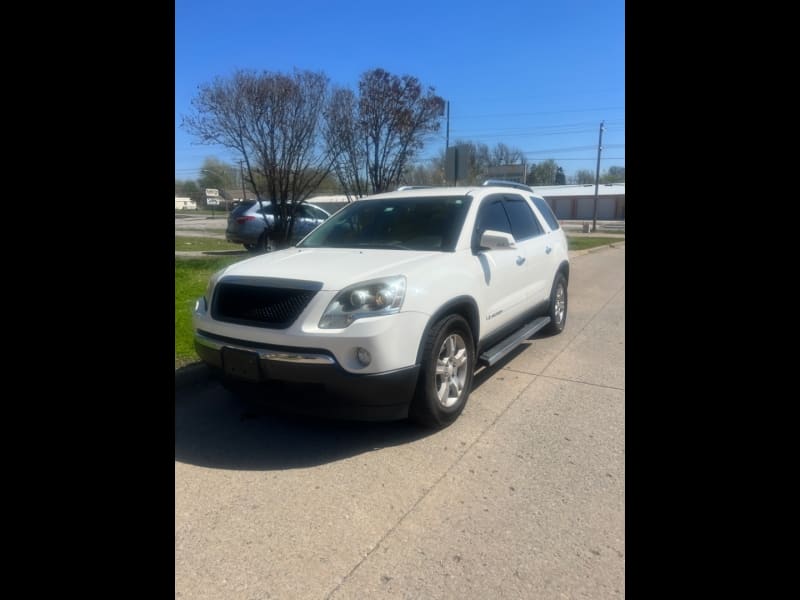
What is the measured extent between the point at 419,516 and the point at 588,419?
6.03 feet

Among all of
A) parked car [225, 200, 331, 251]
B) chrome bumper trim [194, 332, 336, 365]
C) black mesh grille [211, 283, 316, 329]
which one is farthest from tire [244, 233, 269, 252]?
chrome bumper trim [194, 332, 336, 365]

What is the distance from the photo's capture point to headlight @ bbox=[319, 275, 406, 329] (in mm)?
3334

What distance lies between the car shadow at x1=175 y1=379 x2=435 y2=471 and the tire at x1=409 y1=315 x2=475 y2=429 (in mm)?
204

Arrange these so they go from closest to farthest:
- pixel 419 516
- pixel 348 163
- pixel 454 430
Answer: pixel 419 516, pixel 454 430, pixel 348 163

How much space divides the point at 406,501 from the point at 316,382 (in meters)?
0.89

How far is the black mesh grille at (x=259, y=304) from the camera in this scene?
3.44m

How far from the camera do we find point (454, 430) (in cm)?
384

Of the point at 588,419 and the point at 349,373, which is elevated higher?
the point at 349,373

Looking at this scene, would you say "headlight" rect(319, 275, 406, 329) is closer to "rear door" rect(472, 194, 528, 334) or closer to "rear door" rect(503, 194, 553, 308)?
"rear door" rect(472, 194, 528, 334)

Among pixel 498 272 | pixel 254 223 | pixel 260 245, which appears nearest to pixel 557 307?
pixel 498 272

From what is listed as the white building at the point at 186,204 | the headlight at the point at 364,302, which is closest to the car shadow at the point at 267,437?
the headlight at the point at 364,302
